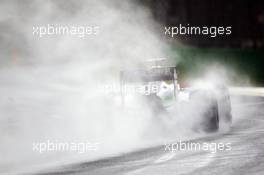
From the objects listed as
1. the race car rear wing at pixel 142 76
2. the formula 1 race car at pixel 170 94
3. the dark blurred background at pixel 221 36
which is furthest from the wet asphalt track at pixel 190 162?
→ the dark blurred background at pixel 221 36

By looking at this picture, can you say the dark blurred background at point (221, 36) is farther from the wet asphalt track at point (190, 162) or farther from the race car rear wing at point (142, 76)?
the wet asphalt track at point (190, 162)

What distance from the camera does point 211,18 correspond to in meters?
34.0

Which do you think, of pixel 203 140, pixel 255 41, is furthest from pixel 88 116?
pixel 255 41

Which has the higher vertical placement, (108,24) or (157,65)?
(108,24)

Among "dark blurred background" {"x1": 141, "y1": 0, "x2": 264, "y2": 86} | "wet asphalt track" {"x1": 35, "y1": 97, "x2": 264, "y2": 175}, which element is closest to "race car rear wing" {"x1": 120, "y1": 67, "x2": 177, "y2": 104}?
"wet asphalt track" {"x1": 35, "y1": 97, "x2": 264, "y2": 175}

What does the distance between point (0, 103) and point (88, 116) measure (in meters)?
1.81

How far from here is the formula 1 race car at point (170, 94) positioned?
10.6 m

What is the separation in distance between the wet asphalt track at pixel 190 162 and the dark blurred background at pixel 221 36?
17.4 metres

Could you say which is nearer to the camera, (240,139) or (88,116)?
(240,139)

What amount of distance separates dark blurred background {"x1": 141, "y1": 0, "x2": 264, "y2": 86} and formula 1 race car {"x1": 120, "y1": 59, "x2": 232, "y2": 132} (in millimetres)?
15848

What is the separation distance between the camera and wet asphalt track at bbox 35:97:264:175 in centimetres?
741

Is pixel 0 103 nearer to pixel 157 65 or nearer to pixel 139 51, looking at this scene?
pixel 157 65

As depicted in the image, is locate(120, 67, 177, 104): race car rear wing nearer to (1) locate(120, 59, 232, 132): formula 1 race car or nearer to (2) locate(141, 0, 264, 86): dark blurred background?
(1) locate(120, 59, 232, 132): formula 1 race car

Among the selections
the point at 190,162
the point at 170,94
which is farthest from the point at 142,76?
the point at 190,162
